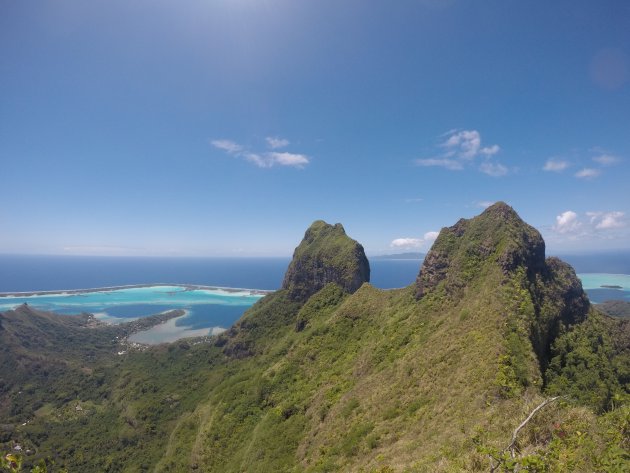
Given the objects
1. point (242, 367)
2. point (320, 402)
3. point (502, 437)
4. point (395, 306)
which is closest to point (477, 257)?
point (395, 306)

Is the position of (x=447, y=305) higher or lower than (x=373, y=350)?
higher

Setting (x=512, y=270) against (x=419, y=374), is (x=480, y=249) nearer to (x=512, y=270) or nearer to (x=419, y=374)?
(x=512, y=270)

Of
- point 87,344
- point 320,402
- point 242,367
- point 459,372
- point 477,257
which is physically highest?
point 477,257

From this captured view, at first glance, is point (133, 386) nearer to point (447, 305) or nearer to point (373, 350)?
point (373, 350)

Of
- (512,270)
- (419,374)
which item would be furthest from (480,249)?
(419,374)

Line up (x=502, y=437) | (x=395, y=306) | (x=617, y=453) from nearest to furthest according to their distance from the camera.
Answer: (x=617, y=453) → (x=502, y=437) → (x=395, y=306)

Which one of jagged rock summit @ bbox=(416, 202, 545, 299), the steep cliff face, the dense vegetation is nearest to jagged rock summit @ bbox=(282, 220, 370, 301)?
the dense vegetation

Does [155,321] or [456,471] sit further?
[155,321]

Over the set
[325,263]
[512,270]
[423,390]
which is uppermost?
[325,263]

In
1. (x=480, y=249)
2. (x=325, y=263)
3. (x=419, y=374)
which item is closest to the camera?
(x=419, y=374)
